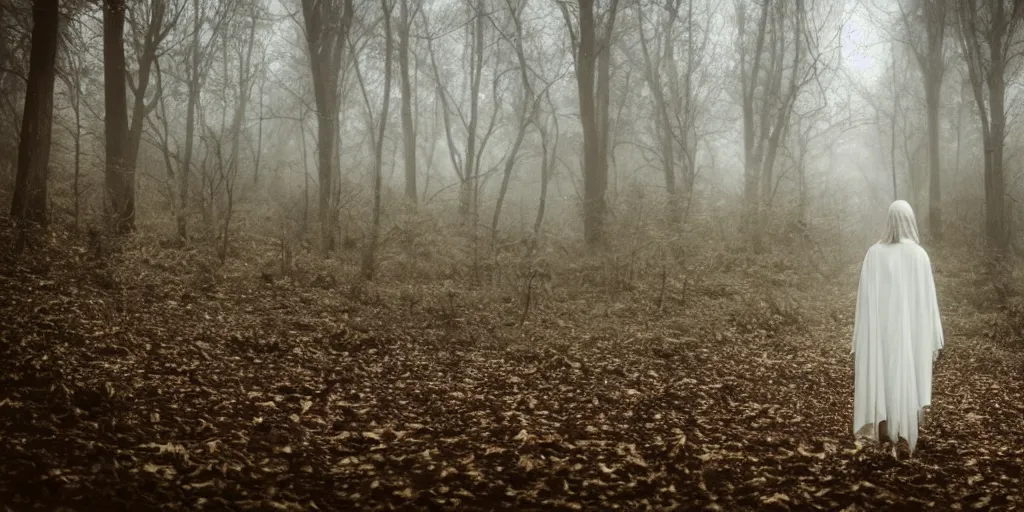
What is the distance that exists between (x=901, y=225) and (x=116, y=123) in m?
14.5

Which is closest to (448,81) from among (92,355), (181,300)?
(181,300)

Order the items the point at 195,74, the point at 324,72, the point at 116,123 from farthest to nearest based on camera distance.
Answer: the point at 195,74 → the point at 324,72 → the point at 116,123

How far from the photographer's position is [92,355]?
6562 millimetres

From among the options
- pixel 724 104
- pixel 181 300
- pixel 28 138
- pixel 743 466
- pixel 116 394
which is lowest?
pixel 743 466

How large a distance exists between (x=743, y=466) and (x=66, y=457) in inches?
193

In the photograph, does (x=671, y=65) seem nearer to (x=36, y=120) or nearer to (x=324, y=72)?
(x=324, y=72)

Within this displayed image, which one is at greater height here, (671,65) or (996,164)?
(671,65)

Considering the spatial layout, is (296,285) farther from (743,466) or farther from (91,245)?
(743,466)

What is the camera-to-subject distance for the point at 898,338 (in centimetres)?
597

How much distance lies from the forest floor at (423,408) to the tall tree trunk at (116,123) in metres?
2.80

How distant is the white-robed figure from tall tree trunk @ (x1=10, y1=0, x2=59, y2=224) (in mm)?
11892

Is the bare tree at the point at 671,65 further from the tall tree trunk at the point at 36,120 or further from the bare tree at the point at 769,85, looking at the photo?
the tall tree trunk at the point at 36,120

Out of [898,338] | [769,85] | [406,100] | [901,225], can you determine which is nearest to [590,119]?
[406,100]

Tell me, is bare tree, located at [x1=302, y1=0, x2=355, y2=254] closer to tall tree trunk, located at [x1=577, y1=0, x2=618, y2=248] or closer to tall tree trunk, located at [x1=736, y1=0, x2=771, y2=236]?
tall tree trunk, located at [x1=577, y1=0, x2=618, y2=248]
